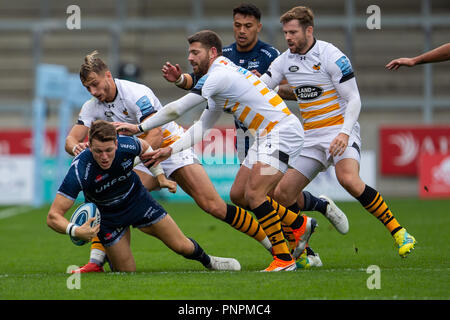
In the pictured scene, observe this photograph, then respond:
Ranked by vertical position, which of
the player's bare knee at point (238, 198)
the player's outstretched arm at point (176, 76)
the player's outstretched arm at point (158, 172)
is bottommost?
the player's bare knee at point (238, 198)

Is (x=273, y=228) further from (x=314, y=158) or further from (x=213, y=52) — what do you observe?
(x=213, y=52)

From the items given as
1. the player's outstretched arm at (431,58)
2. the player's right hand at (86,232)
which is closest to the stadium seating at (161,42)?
the player's outstretched arm at (431,58)

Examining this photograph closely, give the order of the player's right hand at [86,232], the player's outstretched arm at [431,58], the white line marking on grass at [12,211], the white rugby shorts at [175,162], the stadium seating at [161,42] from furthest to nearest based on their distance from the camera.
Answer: the stadium seating at [161,42]
the white line marking on grass at [12,211]
the white rugby shorts at [175,162]
the player's outstretched arm at [431,58]
the player's right hand at [86,232]

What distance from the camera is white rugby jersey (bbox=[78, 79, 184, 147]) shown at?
754 centimetres

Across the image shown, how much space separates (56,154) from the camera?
19.1 meters

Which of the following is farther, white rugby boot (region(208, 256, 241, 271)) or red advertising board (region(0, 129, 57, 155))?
red advertising board (region(0, 129, 57, 155))

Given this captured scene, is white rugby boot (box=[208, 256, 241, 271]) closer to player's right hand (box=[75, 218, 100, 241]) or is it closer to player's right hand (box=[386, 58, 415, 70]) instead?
player's right hand (box=[75, 218, 100, 241])

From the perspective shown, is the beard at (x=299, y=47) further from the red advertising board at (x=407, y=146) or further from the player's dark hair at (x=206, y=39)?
the red advertising board at (x=407, y=146)

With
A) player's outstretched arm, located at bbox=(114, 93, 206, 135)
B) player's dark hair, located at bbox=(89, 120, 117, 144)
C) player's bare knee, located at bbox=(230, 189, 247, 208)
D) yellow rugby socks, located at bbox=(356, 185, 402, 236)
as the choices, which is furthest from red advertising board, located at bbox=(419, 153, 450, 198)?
player's dark hair, located at bbox=(89, 120, 117, 144)

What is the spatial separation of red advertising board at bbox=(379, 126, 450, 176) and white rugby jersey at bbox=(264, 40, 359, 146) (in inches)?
454

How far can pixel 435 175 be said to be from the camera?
Answer: 18.8 m

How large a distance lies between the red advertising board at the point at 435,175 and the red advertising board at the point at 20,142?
876 centimetres

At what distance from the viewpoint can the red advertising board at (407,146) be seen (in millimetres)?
18875
